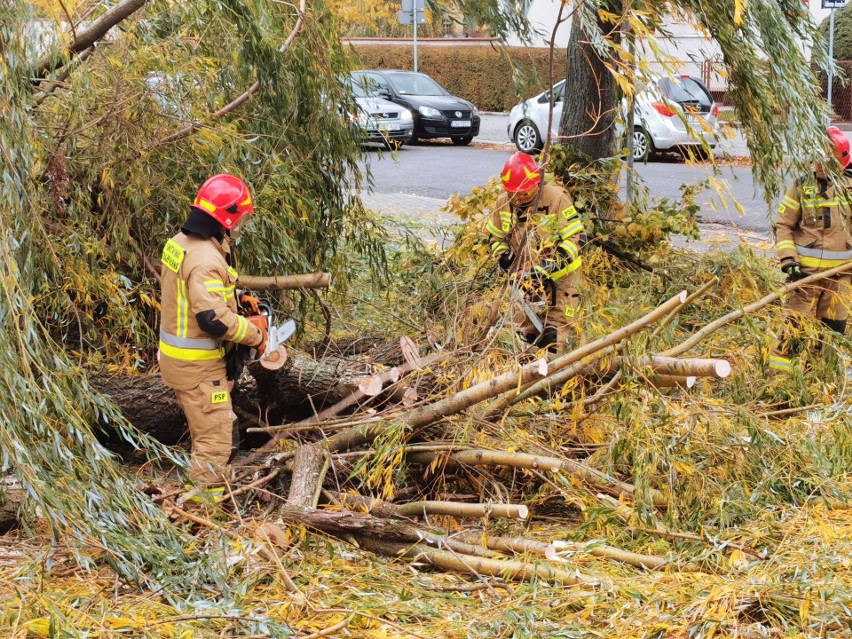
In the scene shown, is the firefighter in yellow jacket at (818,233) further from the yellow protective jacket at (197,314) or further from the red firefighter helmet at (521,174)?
the yellow protective jacket at (197,314)

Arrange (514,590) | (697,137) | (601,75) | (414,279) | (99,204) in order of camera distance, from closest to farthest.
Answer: (514,590)
(697,137)
(99,204)
(414,279)
(601,75)

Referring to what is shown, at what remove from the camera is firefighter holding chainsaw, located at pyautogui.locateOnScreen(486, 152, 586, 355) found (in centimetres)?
595

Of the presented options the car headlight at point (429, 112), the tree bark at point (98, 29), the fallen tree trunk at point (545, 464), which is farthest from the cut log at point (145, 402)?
the car headlight at point (429, 112)

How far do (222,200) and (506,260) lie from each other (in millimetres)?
2344

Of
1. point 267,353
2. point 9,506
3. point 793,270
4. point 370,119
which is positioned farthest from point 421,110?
point 9,506

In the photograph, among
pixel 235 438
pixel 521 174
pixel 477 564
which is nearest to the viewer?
pixel 477 564

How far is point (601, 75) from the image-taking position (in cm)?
789

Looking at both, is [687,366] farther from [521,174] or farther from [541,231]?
[521,174]

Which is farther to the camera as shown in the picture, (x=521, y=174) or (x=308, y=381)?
(x=521, y=174)

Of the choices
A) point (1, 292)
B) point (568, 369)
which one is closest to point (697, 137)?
point (568, 369)

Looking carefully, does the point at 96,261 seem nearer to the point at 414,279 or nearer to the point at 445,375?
the point at 445,375

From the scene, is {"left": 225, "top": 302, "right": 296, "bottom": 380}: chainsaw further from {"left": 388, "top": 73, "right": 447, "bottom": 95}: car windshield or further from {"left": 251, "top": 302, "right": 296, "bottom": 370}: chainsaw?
{"left": 388, "top": 73, "right": 447, "bottom": 95}: car windshield

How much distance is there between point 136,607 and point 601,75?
19.3 ft

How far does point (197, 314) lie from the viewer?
14.9ft
